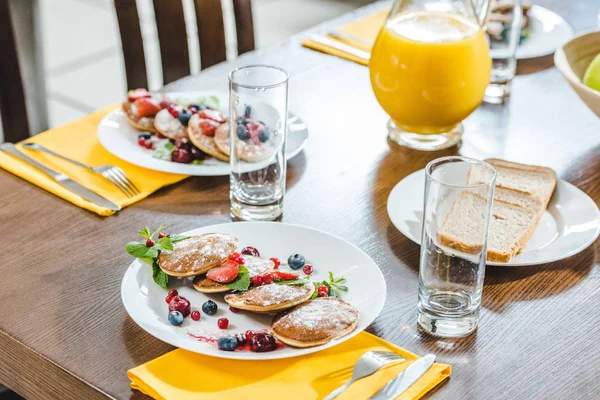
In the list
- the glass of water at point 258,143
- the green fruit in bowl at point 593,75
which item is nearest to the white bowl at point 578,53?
the green fruit in bowl at point 593,75

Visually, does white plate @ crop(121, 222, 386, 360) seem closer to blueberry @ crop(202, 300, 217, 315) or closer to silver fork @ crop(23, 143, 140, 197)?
blueberry @ crop(202, 300, 217, 315)

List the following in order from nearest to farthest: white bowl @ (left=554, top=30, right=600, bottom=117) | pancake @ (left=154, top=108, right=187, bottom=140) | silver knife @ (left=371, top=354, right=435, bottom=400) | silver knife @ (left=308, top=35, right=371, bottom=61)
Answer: silver knife @ (left=371, top=354, right=435, bottom=400) → pancake @ (left=154, top=108, right=187, bottom=140) → white bowl @ (left=554, top=30, right=600, bottom=117) → silver knife @ (left=308, top=35, right=371, bottom=61)

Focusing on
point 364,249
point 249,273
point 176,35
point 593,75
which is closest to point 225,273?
point 249,273

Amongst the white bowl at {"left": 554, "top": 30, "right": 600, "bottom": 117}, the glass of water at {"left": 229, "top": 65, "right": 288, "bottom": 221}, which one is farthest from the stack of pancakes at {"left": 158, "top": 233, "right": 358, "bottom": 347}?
the white bowl at {"left": 554, "top": 30, "right": 600, "bottom": 117}

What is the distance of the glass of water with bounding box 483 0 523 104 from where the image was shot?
167cm

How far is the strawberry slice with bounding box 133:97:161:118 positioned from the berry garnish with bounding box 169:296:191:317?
54cm

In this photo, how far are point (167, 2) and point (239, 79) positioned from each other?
2.38 ft

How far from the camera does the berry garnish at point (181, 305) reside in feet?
3.34

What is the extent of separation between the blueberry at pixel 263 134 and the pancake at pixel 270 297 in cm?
31

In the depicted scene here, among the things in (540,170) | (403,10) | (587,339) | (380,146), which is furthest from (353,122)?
(587,339)

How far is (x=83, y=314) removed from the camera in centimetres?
105

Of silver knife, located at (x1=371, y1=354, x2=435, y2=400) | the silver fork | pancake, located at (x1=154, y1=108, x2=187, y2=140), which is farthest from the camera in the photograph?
pancake, located at (x1=154, y1=108, x2=187, y2=140)

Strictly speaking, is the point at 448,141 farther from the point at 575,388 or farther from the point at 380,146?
the point at 575,388

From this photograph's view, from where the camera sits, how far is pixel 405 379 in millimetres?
927
